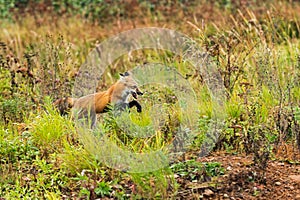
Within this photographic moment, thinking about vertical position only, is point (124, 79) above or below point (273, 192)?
above

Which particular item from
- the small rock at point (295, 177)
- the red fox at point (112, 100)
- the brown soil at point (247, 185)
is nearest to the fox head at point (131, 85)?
the red fox at point (112, 100)

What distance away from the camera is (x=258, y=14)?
11219 mm

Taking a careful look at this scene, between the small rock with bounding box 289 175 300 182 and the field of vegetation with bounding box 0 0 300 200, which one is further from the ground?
the field of vegetation with bounding box 0 0 300 200

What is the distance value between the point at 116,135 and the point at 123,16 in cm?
723

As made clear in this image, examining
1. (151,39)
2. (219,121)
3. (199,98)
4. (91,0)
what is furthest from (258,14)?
(219,121)

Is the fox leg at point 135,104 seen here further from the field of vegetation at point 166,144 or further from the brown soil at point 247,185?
the brown soil at point 247,185

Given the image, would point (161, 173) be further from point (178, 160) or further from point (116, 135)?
point (116, 135)

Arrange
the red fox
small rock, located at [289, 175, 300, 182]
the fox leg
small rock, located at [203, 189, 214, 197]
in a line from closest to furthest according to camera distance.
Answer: small rock, located at [203, 189, 214, 197], small rock, located at [289, 175, 300, 182], the red fox, the fox leg

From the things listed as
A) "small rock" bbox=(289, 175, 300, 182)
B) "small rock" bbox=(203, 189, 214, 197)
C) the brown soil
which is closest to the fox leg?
the brown soil

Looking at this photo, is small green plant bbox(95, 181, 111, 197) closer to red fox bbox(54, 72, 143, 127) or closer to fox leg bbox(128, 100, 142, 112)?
red fox bbox(54, 72, 143, 127)

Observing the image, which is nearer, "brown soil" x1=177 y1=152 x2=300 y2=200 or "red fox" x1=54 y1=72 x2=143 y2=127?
"brown soil" x1=177 y1=152 x2=300 y2=200

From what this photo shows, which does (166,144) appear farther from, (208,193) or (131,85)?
(208,193)

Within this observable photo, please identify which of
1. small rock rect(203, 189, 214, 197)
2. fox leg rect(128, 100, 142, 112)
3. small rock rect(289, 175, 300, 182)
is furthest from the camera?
fox leg rect(128, 100, 142, 112)

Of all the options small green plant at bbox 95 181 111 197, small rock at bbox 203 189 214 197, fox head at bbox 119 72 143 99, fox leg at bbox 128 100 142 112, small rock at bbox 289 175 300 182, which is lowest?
small rock at bbox 289 175 300 182
